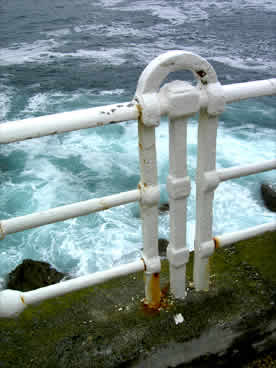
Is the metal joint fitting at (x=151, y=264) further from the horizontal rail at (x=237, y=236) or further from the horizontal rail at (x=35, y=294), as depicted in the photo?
the horizontal rail at (x=237, y=236)

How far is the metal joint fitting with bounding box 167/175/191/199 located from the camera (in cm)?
217

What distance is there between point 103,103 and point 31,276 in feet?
25.9

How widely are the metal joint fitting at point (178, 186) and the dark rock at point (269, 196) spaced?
615 centimetres

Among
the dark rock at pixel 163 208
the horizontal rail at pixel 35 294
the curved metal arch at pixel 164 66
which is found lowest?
the dark rock at pixel 163 208

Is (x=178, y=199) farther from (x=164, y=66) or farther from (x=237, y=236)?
(x=164, y=66)

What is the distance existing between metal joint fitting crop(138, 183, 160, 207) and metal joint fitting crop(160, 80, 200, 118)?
14.0 inches

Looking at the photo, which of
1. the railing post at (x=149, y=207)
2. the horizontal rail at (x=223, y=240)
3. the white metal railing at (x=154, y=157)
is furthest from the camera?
the horizontal rail at (x=223, y=240)

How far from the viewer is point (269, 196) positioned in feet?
27.0

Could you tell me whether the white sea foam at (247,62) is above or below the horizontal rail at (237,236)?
below

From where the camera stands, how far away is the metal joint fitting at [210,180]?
222cm

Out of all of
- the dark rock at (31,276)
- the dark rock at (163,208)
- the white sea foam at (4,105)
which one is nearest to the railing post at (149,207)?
the dark rock at (31,276)

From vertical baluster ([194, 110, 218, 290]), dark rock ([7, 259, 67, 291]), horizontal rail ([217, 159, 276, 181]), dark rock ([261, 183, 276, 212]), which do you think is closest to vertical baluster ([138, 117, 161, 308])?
vertical baluster ([194, 110, 218, 290])

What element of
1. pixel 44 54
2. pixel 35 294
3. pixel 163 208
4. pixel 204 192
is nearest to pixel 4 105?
pixel 44 54

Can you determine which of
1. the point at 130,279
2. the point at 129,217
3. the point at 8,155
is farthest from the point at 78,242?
the point at 130,279
